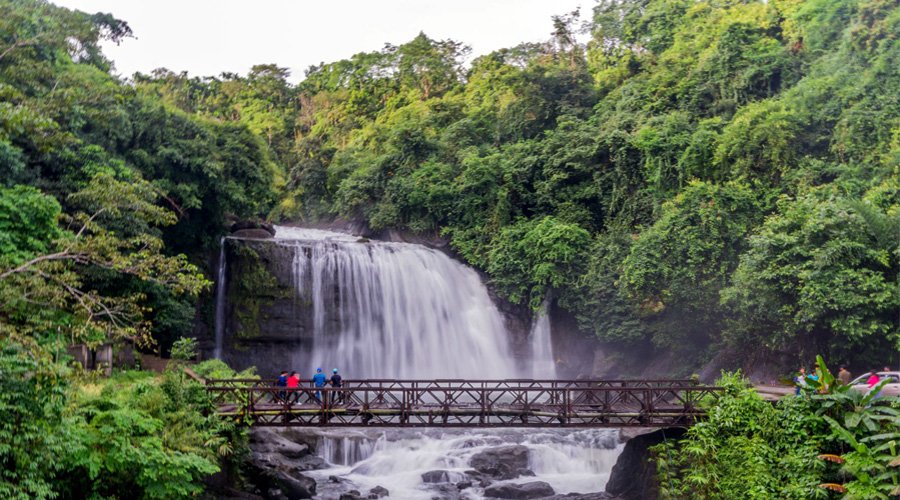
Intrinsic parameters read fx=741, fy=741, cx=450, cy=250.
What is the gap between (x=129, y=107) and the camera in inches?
957

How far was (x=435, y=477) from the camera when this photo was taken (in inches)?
856

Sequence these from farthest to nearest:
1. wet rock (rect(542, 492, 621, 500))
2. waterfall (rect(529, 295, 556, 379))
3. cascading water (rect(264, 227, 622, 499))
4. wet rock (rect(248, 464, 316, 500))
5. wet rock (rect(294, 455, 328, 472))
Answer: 1. waterfall (rect(529, 295, 556, 379))
2. cascading water (rect(264, 227, 622, 499))
3. wet rock (rect(294, 455, 328, 472))
4. wet rock (rect(542, 492, 621, 500))
5. wet rock (rect(248, 464, 316, 500))

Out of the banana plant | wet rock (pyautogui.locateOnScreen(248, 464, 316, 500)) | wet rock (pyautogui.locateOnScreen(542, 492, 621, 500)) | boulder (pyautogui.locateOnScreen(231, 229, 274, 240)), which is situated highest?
boulder (pyautogui.locateOnScreen(231, 229, 274, 240))

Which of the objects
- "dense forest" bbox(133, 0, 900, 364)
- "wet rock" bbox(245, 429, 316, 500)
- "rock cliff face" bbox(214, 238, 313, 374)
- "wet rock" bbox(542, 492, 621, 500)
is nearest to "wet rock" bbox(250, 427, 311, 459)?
"wet rock" bbox(245, 429, 316, 500)

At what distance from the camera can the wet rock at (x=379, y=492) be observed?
20203mm

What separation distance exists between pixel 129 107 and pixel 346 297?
10465 millimetres

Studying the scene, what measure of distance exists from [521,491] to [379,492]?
3.91 m

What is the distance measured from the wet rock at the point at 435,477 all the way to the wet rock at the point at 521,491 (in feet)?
5.08

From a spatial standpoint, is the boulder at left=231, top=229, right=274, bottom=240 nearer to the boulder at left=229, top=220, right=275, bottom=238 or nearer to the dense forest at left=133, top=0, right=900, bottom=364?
the boulder at left=229, top=220, right=275, bottom=238

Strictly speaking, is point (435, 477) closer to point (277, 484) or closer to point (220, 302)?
point (277, 484)

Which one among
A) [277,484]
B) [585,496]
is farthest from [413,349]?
[277,484]

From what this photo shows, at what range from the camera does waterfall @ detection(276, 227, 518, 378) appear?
28828 mm

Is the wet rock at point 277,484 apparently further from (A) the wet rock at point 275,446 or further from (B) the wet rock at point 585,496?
(B) the wet rock at point 585,496

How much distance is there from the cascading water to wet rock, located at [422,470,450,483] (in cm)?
4
